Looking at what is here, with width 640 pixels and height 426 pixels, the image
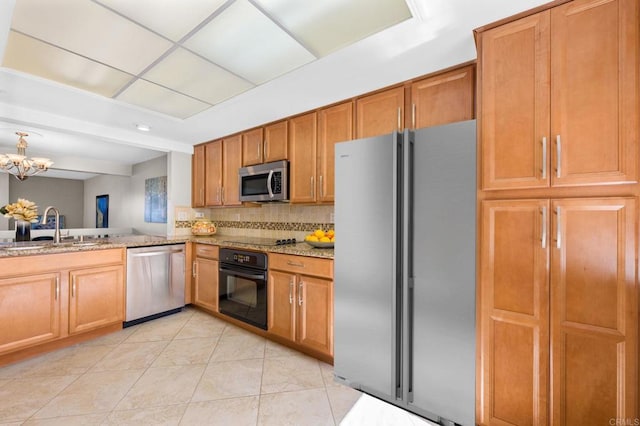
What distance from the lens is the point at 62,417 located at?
1.59 m

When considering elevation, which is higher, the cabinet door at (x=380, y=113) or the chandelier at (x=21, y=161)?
the cabinet door at (x=380, y=113)

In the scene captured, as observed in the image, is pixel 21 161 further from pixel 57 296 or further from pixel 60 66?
pixel 60 66

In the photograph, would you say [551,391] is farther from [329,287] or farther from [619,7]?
[619,7]

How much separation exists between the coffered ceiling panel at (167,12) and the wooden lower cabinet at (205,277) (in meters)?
2.20

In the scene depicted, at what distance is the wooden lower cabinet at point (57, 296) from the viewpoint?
2.18 meters

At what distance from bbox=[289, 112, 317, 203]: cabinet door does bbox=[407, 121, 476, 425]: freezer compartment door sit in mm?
1264

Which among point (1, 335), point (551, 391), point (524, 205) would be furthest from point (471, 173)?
point (1, 335)

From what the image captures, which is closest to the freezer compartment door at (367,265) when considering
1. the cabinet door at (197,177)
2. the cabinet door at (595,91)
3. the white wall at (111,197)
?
the cabinet door at (595,91)

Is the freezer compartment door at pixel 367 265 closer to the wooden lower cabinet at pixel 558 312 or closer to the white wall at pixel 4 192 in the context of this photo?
the wooden lower cabinet at pixel 558 312

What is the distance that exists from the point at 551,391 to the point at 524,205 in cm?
86

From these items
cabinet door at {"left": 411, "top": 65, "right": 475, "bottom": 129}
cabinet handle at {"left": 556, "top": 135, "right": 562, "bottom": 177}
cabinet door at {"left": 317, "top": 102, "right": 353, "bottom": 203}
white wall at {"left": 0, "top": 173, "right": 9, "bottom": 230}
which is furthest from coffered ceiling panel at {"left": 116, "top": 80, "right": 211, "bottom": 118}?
white wall at {"left": 0, "top": 173, "right": 9, "bottom": 230}

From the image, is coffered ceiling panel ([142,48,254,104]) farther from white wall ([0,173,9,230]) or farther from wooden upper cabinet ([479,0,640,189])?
white wall ([0,173,9,230])

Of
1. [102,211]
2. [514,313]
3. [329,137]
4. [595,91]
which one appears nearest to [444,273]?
[514,313]

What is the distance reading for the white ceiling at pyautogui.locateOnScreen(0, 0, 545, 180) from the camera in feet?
4.54
